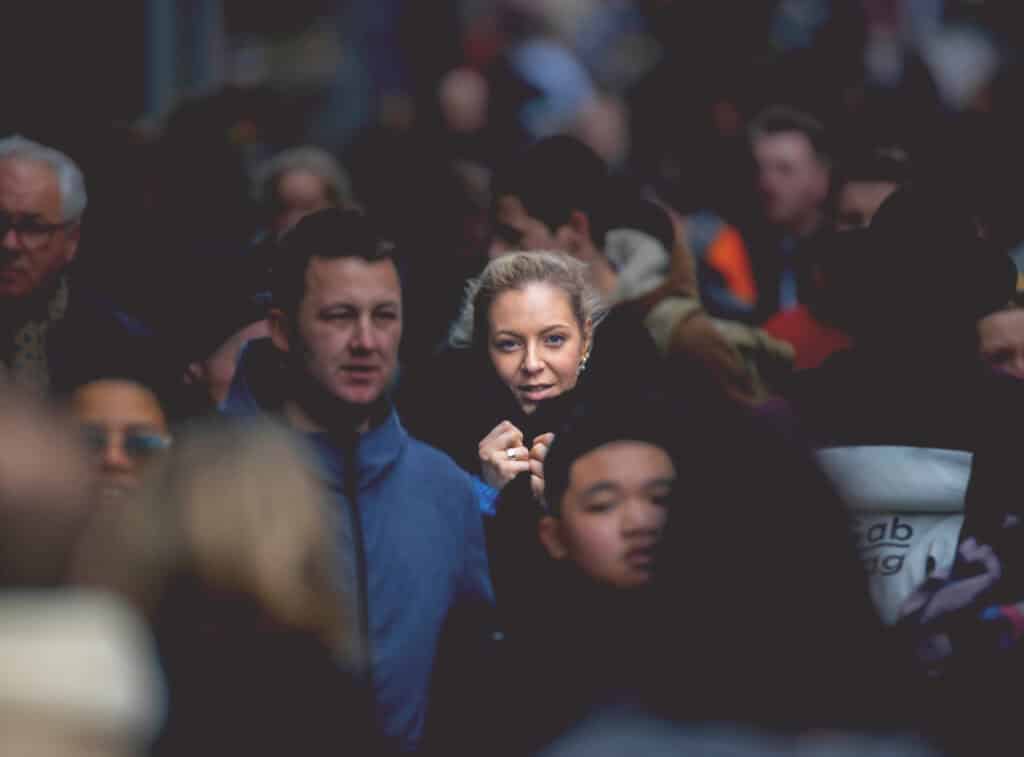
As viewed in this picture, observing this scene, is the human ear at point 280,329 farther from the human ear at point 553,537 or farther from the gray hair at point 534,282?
the human ear at point 553,537

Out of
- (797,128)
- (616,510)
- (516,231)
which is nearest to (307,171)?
(516,231)

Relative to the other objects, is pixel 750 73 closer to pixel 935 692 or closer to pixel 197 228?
pixel 197 228

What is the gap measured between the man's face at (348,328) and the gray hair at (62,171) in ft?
5.22

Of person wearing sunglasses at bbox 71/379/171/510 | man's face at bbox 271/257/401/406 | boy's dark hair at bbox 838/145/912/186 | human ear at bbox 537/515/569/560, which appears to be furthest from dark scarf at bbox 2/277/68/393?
boy's dark hair at bbox 838/145/912/186

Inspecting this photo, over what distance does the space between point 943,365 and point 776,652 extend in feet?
6.34

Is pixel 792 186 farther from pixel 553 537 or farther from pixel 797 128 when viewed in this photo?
pixel 553 537

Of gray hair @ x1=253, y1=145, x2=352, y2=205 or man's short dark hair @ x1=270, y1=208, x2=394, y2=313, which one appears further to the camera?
gray hair @ x1=253, y1=145, x2=352, y2=205

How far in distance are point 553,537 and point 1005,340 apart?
1.85 m

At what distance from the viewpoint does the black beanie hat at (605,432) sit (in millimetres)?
4547

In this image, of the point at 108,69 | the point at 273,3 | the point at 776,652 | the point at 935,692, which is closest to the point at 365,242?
the point at 935,692

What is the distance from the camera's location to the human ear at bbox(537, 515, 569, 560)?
15.2 feet

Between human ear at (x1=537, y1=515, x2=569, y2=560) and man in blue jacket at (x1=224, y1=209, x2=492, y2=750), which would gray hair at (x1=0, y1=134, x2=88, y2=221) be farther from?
human ear at (x1=537, y1=515, x2=569, y2=560)

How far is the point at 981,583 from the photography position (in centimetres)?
487

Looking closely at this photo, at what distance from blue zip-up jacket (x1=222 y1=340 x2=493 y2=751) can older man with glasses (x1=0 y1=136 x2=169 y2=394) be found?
92 centimetres
